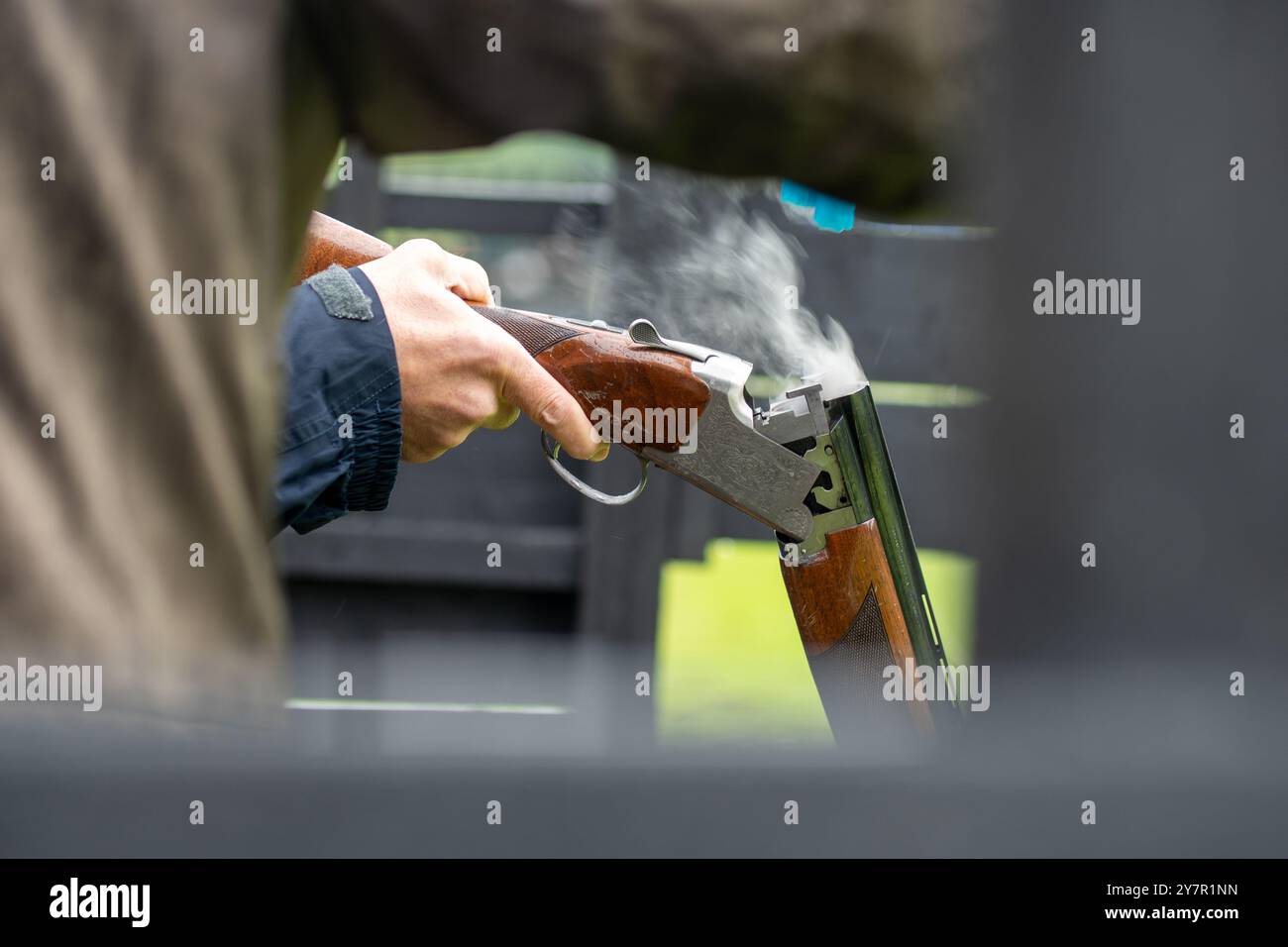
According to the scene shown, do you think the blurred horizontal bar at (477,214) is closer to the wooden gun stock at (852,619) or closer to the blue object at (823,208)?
the wooden gun stock at (852,619)

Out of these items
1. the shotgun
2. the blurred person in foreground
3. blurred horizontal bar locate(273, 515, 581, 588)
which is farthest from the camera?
blurred horizontal bar locate(273, 515, 581, 588)

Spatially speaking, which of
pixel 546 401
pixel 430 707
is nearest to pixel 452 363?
pixel 546 401

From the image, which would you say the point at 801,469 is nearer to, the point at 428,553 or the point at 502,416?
the point at 502,416

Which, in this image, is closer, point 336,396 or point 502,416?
point 336,396

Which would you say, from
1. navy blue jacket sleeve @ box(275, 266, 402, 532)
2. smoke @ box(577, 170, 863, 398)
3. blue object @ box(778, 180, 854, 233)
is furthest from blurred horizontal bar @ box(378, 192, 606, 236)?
blue object @ box(778, 180, 854, 233)

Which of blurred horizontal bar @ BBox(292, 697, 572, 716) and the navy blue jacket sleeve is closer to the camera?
blurred horizontal bar @ BBox(292, 697, 572, 716)

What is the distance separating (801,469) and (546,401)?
0.25m

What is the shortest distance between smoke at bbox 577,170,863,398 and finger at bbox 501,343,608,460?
0.20 metres

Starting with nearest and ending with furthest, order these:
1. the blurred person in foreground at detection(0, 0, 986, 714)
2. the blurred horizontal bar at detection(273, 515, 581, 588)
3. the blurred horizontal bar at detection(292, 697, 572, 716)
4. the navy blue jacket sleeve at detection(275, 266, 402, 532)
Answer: the blurred person in foreground at detection(0, 0, 986, 714)
the blurred horizontal bar at detection(292, 697, 572, 716)
the navy blue jacket sleeve at detection(275, 266, 402, 532)
the blurred horizontal bar at detection(273, 515, 581, 588)

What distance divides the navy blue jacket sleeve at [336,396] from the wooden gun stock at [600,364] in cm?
13

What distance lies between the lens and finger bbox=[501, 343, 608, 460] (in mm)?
1202

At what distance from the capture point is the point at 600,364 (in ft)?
3.92

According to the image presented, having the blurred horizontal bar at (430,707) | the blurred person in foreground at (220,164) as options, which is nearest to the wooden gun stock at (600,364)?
the blurred horizontal bar at (430,707)

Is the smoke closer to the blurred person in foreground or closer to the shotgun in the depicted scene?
the shotgun
